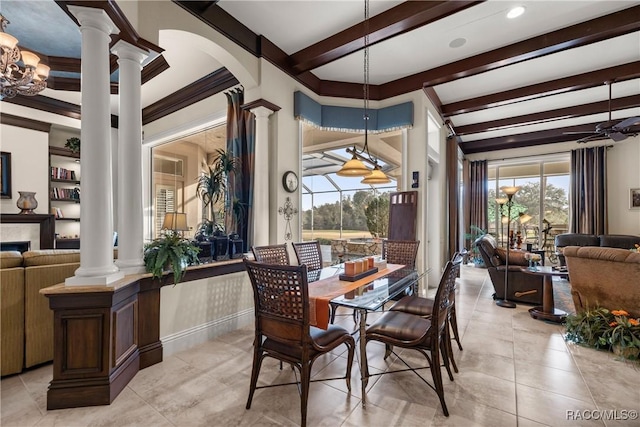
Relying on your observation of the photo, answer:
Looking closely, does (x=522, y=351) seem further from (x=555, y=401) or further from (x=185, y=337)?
(x=185, y=337)

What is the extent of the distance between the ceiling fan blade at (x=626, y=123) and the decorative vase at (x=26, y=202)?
9.06 metres

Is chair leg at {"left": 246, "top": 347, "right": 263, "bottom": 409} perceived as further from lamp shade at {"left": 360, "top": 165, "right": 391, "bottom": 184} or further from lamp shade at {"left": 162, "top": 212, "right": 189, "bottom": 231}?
lamp shade at {"left": 162, "top": 212, "right": 189, "bottom": 231}

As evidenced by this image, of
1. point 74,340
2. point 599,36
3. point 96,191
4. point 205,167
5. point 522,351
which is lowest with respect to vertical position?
point 522,351

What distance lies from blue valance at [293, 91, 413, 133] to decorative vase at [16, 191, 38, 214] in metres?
4.89

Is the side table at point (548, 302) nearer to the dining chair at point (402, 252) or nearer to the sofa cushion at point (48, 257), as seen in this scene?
the dining chair at point (402, 252)

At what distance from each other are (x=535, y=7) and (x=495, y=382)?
3.76 m

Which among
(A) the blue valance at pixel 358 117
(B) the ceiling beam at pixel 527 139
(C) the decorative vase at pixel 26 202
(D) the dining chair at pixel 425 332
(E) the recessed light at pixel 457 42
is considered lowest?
(D) the dining chair at pixel 425 332

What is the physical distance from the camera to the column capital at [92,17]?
2.07 m

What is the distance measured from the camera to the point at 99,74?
7.08ft

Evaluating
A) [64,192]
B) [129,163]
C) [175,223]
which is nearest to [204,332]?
[175,223]

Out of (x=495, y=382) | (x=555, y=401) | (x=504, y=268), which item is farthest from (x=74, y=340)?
(x=504, y=268)

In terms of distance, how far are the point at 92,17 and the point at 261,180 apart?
2115 millimetres

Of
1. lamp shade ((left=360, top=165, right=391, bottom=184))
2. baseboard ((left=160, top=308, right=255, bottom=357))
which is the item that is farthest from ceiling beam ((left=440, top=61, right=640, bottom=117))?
baseboard ((left=160, top=308, right=255, bottom=357))

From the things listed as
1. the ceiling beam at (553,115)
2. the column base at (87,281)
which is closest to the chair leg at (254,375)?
the column base at (87,281)
